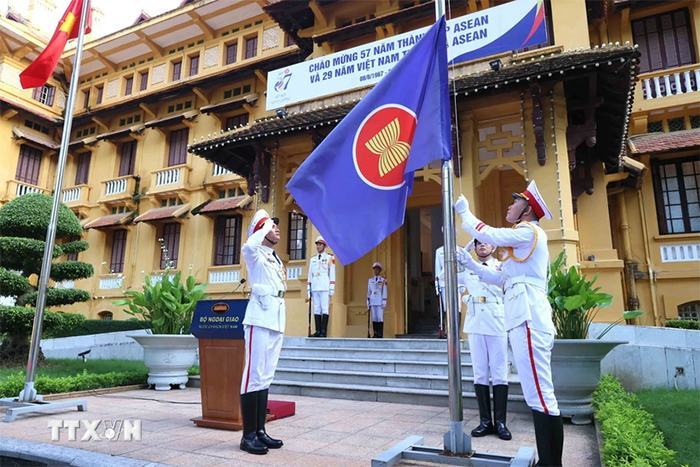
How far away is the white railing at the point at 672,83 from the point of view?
12.3 metres

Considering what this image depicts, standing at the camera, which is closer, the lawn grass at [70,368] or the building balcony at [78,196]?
the lawn grass at [70,368]

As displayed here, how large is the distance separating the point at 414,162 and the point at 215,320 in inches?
112

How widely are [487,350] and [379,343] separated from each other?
154 inches

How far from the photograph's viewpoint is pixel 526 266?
3836mm

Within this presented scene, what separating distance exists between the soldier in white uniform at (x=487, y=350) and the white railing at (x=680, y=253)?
9.14 meters

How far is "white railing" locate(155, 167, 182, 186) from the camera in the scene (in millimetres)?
18797

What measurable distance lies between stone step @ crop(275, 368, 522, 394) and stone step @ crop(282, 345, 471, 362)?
0.69m

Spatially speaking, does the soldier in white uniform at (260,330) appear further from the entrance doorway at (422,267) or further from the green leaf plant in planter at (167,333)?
the entrance doorway at (422,267)

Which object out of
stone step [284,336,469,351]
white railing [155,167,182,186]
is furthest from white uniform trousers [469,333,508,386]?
white railing [155,167,182,186]

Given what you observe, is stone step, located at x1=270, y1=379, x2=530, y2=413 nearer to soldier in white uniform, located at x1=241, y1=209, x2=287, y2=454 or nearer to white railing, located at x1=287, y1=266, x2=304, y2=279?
soldier in white uniform, located at x1=241, y1=209, x2=287, y2=454

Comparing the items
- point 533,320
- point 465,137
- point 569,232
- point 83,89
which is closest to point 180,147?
point 83,89

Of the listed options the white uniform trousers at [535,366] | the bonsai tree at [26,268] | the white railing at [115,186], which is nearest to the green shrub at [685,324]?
the white uniform trousers at [535,366]

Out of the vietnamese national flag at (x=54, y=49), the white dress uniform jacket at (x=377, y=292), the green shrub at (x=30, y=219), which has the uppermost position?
the vietnamese national flag at (x=54, y=49)

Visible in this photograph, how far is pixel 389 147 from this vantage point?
3947 mm
